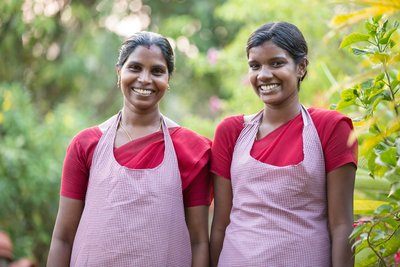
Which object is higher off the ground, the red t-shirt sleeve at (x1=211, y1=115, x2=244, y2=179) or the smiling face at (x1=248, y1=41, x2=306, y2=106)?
the smiling face at (x1=248, y1=41, x2=306, y2=106)

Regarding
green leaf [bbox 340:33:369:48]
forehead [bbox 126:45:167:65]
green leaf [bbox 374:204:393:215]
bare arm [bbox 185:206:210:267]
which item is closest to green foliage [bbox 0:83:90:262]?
forehead [bbox 126:45:167:65]

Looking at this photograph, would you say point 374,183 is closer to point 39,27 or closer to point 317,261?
point 317,261

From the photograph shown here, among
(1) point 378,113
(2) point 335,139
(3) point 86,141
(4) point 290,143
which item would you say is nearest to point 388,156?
(1) point 378,113

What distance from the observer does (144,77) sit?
3131 mm

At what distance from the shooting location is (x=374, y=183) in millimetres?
3635

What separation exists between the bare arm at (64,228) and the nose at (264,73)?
0.90 meters

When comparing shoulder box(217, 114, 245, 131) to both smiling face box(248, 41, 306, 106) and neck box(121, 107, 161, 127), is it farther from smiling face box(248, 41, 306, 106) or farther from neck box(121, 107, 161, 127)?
neck box(121, 107, 161, 127)

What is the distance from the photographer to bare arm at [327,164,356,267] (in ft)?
9.17

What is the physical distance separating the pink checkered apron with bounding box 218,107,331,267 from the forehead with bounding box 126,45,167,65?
596 millimetres

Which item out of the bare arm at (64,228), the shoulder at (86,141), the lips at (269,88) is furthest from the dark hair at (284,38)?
the bare arm at (64,228)

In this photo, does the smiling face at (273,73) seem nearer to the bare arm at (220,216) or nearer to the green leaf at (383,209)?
the bare arm at (220,216)

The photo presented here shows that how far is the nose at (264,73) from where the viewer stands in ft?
9.71

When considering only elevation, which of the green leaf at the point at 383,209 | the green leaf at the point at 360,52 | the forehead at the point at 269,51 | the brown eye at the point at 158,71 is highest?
the forehead at the point at 269,51

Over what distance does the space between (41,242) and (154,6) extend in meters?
5.18
